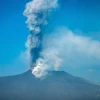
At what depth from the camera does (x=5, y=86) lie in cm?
6025

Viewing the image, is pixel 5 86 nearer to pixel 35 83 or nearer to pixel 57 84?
pixel 35 83

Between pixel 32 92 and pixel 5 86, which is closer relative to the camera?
pixel 32 92

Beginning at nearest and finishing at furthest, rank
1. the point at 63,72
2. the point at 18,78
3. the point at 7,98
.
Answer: the point at 7,98
the point at 18,78
the point at 63,72

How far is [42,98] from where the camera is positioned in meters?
49.0

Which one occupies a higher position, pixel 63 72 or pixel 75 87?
pixel 63 72

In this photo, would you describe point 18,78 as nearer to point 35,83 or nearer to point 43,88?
point 35,83

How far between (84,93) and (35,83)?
510 inches

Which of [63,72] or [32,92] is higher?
[63,72]

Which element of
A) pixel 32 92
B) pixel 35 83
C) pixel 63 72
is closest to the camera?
pixel 32 92

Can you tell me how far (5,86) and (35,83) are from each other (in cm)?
778

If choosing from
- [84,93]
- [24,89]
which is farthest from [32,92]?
[84,93]

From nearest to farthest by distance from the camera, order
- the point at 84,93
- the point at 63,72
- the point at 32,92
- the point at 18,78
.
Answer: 1. the point at 32,92
2. the point at 84,93
3. the point at 18,78
4. the point at 63,72

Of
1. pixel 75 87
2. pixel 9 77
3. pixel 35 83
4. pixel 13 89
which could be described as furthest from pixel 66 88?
pixel 9 77

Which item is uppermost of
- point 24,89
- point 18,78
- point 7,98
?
point 18,78
